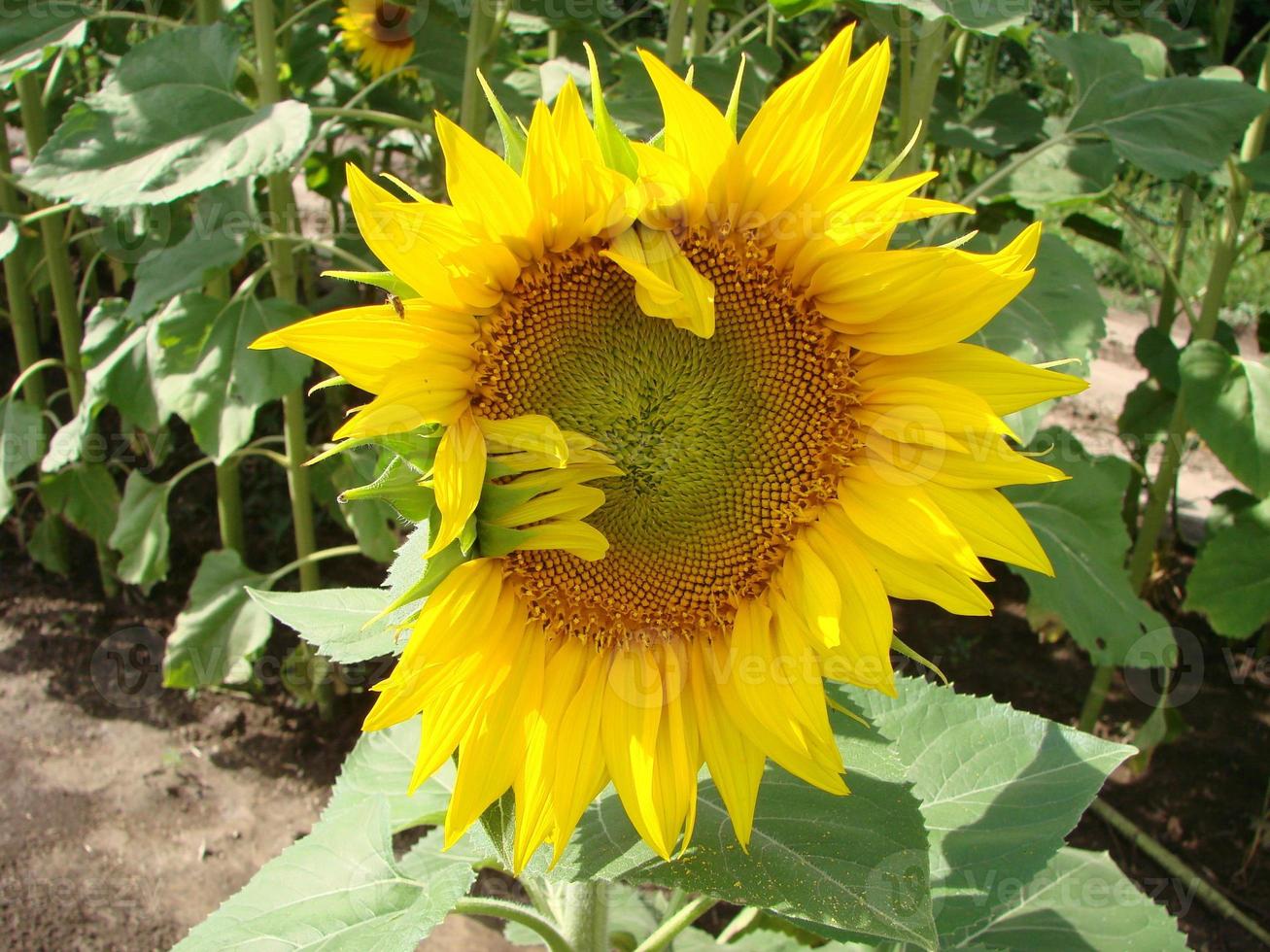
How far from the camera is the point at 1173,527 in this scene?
3723 millimetres

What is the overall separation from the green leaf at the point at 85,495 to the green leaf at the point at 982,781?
9.03ft

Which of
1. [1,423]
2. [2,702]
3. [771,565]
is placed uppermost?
[771,565]

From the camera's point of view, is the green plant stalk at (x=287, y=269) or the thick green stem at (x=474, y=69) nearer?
the thick green stem at (x=474, y=69)

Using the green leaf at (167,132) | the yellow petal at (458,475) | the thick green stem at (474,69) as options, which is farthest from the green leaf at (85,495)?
the yellow petal at (458,475)

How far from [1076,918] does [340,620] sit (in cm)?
107

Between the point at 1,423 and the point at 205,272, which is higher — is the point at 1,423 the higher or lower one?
the lower one

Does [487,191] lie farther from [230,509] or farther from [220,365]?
[230,509]

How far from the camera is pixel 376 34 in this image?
11.9 feet

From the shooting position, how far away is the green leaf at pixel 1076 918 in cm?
147

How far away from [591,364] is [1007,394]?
14.7 inches

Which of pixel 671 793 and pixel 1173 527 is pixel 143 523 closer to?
pixel 671 793

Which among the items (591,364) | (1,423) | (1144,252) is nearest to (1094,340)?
(591,364)

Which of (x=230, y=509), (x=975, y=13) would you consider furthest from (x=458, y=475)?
(x=230, y=509)

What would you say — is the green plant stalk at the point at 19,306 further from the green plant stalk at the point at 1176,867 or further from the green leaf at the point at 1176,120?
the green plant stalk at the point at 1176,867
